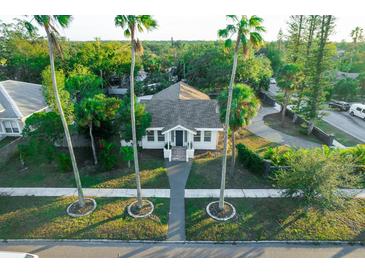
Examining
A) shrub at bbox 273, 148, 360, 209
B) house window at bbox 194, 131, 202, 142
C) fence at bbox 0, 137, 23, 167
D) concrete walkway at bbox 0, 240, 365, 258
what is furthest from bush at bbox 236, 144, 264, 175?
fence at bbox 0, 137, 23, 167

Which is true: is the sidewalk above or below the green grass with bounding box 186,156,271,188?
below

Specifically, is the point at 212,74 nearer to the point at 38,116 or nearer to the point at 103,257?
the point at 38,116

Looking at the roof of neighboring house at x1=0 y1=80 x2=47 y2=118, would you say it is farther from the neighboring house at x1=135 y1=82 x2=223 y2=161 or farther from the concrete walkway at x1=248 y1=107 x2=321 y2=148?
the concrete walkway at x1=248 y1=107 x2=321 y2=148

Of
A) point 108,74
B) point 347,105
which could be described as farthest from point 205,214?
point 108,74

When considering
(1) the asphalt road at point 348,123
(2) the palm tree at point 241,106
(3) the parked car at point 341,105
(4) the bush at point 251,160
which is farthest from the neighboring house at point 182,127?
(3) the parked car at point 341,105

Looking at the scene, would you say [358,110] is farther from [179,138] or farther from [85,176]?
[85,176]

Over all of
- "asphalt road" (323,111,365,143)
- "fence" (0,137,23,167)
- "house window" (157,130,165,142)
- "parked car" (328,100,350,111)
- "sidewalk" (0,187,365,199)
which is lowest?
"sidewalk" (0,187,365,199)

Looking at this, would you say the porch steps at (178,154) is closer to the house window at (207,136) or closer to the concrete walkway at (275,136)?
the house window at (207,136)
